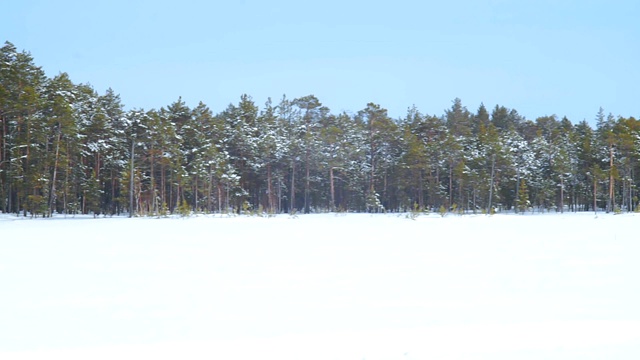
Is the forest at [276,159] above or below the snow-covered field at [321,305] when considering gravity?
above

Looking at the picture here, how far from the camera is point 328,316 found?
444cm

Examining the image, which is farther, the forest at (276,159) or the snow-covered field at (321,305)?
the forest at (276,159)

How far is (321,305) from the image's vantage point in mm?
4816

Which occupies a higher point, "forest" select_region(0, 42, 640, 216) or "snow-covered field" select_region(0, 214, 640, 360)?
"forest" select_region(0, 42, 640, 216)

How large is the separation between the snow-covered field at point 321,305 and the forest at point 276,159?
27.3 meters

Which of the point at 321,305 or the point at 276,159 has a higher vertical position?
the point at 276,159

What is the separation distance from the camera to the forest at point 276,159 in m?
33.2

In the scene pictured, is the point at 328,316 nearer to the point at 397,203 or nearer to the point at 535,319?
the point at 535,319

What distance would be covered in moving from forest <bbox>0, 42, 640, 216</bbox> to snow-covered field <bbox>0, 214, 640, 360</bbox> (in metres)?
27.3

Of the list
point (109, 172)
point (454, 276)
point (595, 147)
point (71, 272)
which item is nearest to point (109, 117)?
point (109, 172)

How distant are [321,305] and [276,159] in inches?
1714

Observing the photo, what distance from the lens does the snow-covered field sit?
144 inches

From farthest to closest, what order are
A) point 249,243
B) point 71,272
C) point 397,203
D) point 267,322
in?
point 397,203, point 249,243, point 71,272, point 267,322

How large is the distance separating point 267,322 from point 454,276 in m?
3.03
